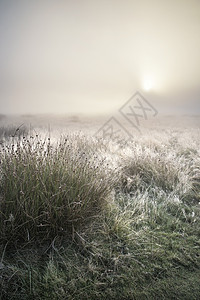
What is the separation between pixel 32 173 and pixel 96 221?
2.56ft

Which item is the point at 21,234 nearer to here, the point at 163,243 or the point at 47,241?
the point at 47,241

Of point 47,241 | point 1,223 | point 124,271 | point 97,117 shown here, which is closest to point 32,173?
point 1,223

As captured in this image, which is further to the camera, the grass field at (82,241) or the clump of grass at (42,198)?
the clump of grass at (42,198)

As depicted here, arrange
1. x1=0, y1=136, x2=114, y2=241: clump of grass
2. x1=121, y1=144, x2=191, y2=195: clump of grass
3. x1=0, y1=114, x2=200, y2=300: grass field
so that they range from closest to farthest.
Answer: x1=0, y1=114, x2=200, y2=300: grass field → x1=0, y1=136, x2=114, y2=241: clump of grass → x1=121, y1=144, x2=191, y2=195: clump of grass

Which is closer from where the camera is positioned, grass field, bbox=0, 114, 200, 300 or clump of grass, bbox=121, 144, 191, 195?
grass field, bbox=0, 114, 200, 300

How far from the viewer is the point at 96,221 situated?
2.05 metres

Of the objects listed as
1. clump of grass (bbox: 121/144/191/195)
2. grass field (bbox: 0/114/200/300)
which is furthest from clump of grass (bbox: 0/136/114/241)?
clump of grass (bbox: 121/144/191/195)

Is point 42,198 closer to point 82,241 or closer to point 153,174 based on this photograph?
point 82,241

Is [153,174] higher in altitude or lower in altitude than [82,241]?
higher

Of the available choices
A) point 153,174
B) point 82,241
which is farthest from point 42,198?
point 153,174

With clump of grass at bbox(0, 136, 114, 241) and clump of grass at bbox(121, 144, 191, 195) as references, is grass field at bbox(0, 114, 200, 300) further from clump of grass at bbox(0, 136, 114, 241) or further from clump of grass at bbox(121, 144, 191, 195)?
clump of grass at bbox(121, 144, 191, 195)

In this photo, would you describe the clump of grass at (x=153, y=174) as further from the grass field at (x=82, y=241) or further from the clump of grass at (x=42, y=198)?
the clump of grass at (x=42, y=198)

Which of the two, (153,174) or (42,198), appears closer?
(42,198)

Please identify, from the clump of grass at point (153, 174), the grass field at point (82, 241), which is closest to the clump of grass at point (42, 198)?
the grass field at point (82, 241)
